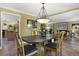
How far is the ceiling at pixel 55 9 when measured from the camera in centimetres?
170

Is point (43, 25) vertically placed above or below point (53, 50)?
above

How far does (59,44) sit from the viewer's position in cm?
181

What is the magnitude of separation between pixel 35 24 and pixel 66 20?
0.55 metres

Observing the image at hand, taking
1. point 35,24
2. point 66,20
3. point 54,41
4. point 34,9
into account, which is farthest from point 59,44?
point 34,9

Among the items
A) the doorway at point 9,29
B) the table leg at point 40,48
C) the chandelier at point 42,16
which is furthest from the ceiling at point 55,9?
the table leg at point 40,48

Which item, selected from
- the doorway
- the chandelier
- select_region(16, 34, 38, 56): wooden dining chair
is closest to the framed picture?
the chandelier

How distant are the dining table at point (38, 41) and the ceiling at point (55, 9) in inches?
14.9

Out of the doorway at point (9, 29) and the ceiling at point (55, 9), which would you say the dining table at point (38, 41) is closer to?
the doorway at point (9, 29)

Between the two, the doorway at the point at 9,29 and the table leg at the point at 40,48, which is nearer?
the doorway at the point at 9,29

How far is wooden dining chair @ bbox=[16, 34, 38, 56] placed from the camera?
1.77m

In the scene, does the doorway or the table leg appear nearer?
the doorway

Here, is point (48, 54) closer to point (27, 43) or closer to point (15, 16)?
point (27, 43)

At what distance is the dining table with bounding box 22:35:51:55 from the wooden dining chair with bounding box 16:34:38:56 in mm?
74

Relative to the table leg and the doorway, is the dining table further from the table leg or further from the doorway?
the doorway
